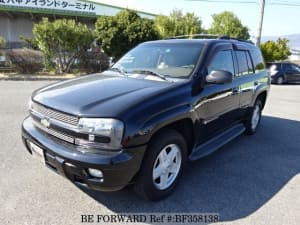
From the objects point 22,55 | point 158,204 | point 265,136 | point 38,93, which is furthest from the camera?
point 22,55

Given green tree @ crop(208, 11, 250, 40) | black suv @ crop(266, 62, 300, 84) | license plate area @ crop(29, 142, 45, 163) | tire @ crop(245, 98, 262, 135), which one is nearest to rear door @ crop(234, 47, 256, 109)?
tire @ crop(245, 98, 262, 135)

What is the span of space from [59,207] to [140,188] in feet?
3.02

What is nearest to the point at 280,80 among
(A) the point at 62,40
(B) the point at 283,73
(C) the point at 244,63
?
(B) the point at 283,73

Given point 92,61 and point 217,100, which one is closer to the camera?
point 217,100

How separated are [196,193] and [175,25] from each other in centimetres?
1974

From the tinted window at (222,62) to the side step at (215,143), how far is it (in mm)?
1029

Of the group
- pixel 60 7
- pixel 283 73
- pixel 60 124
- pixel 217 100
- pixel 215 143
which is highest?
pixel 60 7

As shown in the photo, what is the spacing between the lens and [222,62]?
4035mm

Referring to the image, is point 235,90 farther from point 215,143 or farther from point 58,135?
point 58,135

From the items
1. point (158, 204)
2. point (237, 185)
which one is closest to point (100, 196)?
point (158, 204)

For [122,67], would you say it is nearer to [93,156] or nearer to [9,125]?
[93,156]

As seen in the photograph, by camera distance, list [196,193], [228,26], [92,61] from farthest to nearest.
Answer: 1. [228,26]
2. [92,61]
3. [196,193]

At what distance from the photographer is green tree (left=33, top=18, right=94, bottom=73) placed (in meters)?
16.4

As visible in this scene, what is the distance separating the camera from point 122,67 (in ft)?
13.8
